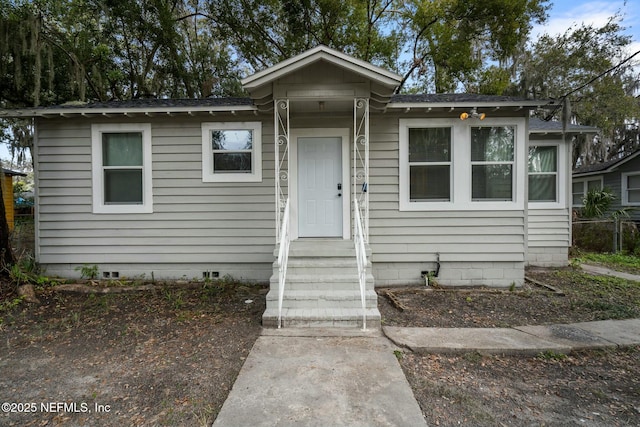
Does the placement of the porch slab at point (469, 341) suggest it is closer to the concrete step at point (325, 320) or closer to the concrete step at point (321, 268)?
the concrete step at point (325, 320)

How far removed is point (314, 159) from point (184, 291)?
317 centimetres

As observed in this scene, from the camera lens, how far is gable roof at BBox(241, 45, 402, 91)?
4.20 meters

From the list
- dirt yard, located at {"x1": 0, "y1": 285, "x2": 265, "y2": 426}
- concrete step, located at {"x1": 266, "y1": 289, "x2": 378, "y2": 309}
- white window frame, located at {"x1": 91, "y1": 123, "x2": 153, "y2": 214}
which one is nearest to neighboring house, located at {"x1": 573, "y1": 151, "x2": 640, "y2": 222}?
concrete step, located at {"x1": 266, "y1": 289, "x2": 378, "y2": 309}

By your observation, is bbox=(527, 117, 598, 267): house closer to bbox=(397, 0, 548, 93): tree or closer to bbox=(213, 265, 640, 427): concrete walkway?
bbox=(213, 265, 640, 427): concrete walkway

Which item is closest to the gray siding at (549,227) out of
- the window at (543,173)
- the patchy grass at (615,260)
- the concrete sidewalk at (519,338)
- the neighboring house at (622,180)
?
the window at (543,173)

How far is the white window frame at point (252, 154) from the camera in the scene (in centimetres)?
546

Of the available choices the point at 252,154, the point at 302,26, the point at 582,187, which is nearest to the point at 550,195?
the point at 252,154

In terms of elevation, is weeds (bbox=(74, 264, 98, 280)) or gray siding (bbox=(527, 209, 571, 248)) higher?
gray siding (bbox=(527, 209, 571, 248))

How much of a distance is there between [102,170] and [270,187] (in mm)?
3056

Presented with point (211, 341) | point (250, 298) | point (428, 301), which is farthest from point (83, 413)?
point (428, 301)

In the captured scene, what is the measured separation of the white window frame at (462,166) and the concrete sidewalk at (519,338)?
221 cm

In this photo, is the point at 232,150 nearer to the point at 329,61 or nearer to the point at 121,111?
the point at 121,111

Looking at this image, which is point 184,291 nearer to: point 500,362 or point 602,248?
point 500,362

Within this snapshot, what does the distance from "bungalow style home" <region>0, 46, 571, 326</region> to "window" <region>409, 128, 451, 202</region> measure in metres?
0.02
